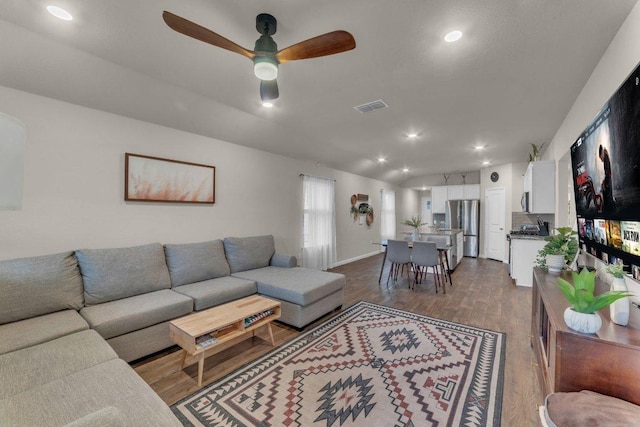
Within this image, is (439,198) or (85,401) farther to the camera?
(439,198)

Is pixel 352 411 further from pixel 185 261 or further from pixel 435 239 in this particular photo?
pixel 435 239

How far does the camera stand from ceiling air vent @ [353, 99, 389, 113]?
313cm

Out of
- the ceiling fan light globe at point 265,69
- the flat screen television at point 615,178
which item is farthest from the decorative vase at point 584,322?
the ceiling fan light globe at point 265,69

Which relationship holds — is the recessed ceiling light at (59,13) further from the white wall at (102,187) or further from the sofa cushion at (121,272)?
the sofa cushion at (121,272)

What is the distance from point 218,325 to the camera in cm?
219

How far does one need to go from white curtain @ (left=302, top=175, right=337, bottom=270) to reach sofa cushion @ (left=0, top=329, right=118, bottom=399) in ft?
12.3

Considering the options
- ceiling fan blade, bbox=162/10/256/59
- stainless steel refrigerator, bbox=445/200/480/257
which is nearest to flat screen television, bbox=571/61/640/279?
ceiling fan blade, bbox=162/10/256/59

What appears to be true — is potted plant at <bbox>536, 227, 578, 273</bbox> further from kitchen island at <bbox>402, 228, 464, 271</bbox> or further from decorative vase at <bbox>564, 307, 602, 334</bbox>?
kitchen island at <bbox>402, 228, 464, 271</bbox>

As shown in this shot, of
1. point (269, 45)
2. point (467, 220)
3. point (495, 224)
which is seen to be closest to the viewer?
point (269, 45)

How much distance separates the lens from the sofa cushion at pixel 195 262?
3.10m

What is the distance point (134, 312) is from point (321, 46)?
256 cm

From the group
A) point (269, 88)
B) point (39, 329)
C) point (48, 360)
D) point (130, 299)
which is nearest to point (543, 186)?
point (269, 88)

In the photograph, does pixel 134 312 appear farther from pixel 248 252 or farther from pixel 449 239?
pixel 449 239

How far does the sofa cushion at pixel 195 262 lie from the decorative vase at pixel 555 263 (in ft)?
11.7
